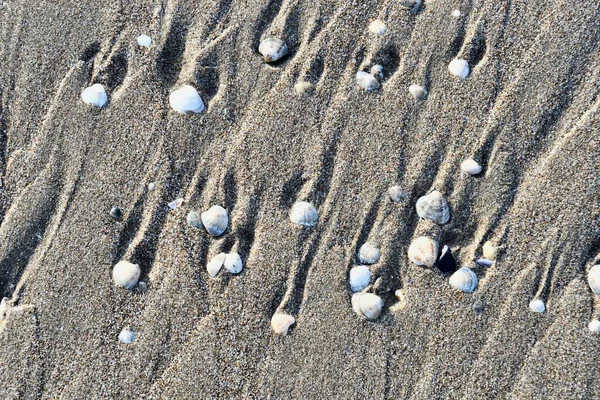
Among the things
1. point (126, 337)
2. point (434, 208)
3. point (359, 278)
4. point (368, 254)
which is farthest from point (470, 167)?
point (126, 337)

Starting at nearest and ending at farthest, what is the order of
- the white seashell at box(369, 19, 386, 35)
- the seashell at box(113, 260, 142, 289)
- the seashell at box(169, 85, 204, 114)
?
the seashell at box(113, 260, 142, 289)
the seashell at box(169, 85, 204, 114)
the white seashell at box(369, 19, 386, 35)

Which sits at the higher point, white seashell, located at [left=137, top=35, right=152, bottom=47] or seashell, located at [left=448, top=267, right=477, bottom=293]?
white seashell, located at [left=137, top=35, right=152, bottom=47]

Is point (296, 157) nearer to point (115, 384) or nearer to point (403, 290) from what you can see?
point (403, 290)

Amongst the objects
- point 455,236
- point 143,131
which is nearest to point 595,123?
point 455,236

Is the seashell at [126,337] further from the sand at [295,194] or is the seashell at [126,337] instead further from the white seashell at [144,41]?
the white seashell at [144,41]

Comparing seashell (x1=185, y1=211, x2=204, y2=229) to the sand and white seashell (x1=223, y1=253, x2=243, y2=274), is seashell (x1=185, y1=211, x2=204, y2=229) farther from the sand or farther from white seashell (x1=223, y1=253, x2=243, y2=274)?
white seashell (x1=223, y1=253, x2=243, y2=274)

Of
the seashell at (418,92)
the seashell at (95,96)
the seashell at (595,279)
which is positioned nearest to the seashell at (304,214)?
the seashell at (418,92)

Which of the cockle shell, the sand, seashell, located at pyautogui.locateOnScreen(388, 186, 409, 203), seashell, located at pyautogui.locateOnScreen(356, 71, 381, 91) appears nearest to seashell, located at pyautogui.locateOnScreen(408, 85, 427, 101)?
the sand

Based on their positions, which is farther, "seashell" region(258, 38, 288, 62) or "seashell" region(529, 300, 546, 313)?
"seashell" region(258, 38, 288, 62)
